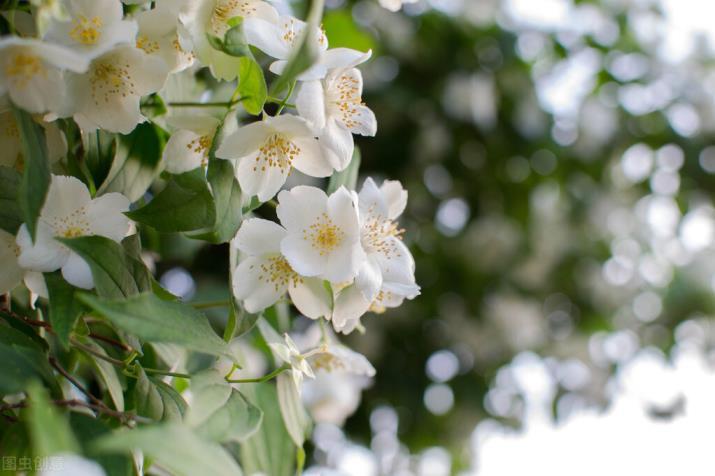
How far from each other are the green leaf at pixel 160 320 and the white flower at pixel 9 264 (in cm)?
10

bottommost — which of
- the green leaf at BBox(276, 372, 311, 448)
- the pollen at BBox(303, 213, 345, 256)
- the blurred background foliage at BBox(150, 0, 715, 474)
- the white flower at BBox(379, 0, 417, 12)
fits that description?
the blurred background foliage at BBox(150, 0, 715, 474)

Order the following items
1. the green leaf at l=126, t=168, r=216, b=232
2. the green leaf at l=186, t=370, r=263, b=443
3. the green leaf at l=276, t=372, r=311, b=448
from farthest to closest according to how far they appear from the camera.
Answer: the green leaf at l=276, t=372, r=311, b=448, the green leaf at l=126, t=168, r=216, b=232, the green leaf at l=186, t=370, r=263, b=443

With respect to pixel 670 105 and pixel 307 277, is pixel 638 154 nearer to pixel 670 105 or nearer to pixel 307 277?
pixel 670 105

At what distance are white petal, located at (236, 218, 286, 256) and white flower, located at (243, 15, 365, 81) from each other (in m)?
0.11

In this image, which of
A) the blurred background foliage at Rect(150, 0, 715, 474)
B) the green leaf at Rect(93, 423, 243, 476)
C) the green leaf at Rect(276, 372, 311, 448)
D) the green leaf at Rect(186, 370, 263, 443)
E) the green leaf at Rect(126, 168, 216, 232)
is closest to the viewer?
the green leaf at Rect(93, 423, 243, 476)

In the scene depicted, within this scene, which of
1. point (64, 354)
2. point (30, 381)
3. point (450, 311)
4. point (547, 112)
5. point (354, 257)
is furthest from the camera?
point (547, 112)

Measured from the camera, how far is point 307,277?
0.61 meters

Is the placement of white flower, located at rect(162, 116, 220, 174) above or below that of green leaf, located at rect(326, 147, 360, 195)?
above

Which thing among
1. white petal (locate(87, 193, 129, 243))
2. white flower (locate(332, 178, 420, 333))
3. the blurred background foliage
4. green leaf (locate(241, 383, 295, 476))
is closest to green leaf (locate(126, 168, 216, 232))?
white petal (locate(87, 193, 129, 243))

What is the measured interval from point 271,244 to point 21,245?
17 cm

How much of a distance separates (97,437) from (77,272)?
112 mm

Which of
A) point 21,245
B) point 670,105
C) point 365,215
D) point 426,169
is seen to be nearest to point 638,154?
point 670,105

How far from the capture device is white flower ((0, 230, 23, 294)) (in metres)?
0.55

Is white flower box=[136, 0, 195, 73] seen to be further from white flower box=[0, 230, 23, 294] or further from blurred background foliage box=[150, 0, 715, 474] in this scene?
blurred background foliage box=[150, 0, 715, 474]
